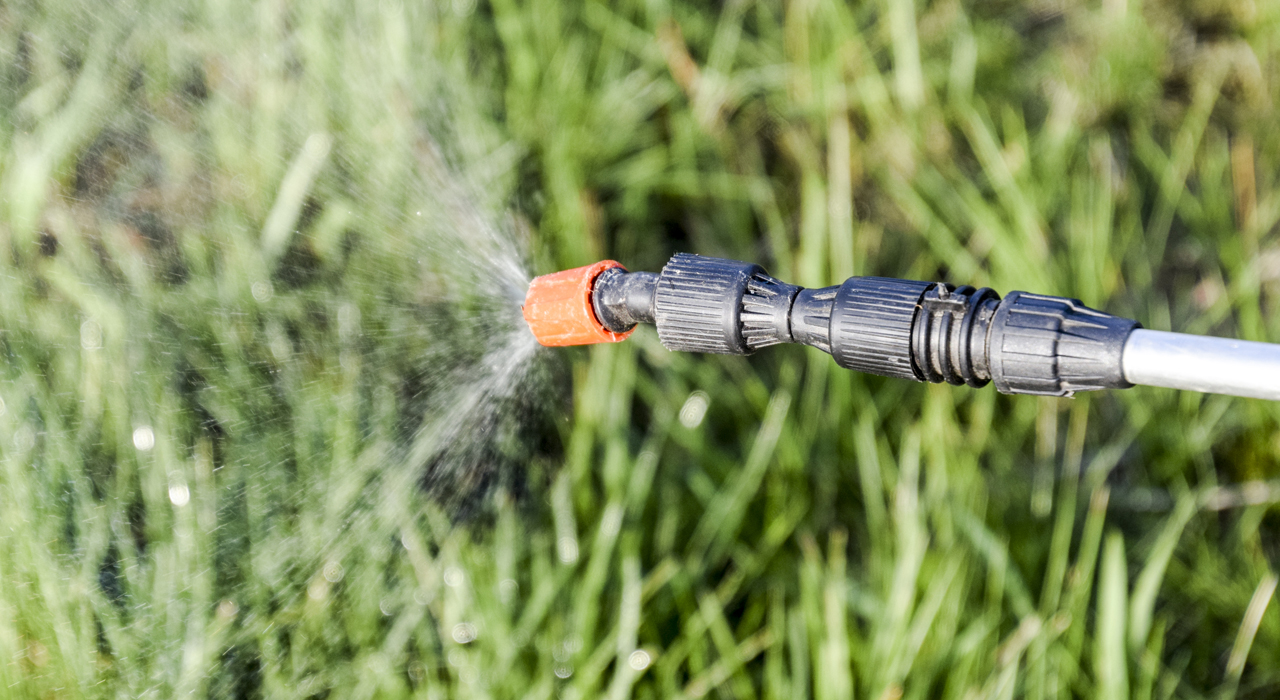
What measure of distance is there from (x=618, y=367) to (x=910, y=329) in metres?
0.75

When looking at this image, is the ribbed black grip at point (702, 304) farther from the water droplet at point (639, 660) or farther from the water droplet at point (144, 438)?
the water droplet at point (144, 438)

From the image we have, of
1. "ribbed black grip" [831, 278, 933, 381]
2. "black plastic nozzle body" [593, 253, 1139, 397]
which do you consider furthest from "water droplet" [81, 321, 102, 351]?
"ribbed black grip" [831, 278, 933, 381]

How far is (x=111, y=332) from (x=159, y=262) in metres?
0.15

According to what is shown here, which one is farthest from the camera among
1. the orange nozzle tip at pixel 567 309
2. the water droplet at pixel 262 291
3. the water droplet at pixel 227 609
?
the water droplet at pixel 262 291

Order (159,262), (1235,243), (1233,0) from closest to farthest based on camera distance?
(159,262) → (1235,243) → (1233,0)

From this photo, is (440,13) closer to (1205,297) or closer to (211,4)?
(211,4)

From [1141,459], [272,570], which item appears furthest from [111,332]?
[1141,459]

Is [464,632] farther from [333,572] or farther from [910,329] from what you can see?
[910,329]

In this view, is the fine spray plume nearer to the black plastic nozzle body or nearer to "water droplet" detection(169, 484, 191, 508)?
"water droplet" detection(169, 484, 191, 508)

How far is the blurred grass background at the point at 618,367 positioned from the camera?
1.13 meters

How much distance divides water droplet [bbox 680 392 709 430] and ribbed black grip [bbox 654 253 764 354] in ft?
1.98

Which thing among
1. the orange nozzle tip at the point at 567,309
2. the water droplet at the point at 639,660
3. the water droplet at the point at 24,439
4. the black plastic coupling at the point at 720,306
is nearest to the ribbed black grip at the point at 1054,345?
the black plastic coupling at the point at 720,306

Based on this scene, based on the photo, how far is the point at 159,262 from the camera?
1.40 m

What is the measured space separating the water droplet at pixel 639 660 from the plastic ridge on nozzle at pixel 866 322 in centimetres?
41
